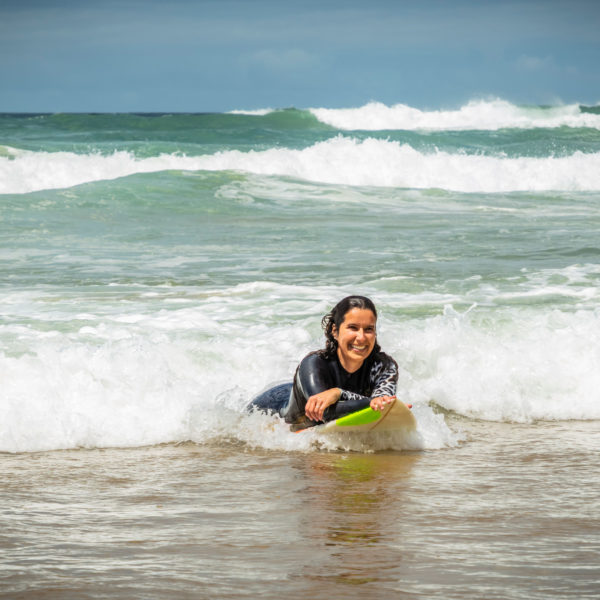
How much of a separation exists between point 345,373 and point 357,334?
11.6 inches

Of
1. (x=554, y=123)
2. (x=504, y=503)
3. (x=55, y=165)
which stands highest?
(x=554, y=123)

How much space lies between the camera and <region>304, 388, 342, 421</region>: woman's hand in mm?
5004

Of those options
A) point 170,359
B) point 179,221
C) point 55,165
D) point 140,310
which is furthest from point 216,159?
point 170,359

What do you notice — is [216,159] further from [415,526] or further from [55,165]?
[415,526]

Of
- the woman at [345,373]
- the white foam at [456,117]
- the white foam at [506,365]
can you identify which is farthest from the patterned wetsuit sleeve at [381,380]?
the white foam at [456,117]

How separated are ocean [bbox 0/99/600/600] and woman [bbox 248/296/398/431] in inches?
9.1

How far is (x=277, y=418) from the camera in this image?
5488 mm

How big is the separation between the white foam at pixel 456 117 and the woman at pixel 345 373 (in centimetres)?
3860

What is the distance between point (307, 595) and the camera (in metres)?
2.95

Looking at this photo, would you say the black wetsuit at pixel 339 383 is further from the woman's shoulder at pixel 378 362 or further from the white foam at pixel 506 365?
the white foam at pixel 506 365

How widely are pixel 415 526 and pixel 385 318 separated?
429cm

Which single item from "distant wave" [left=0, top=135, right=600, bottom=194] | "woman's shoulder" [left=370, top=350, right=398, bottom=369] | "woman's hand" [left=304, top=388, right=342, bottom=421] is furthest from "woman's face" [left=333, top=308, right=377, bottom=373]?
"distant wave" [left=0, top=135, right=600, bottom=194]

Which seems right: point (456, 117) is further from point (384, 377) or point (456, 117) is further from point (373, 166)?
point (384, 377)

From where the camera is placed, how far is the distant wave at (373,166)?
→ 78.6 feet
